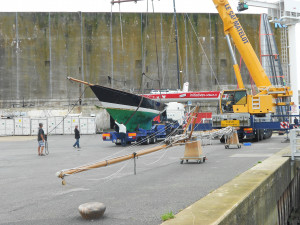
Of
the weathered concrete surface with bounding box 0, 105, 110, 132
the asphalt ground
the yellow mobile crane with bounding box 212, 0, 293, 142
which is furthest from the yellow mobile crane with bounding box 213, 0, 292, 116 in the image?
the weathered concrete surface with bounding box 0, 105, 110, 132

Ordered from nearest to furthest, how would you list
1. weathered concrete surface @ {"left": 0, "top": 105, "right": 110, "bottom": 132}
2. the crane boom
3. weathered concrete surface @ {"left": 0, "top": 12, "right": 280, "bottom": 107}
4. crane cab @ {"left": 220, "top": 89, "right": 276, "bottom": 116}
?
crane cab @ {"left": 220, "top": 89, "right": 276, "bottom": 116}, the crane boom, weathered concrete surface @ {"left": 0, "top": 105, "right": 110, "bottom": 132}, weathered concrete surface @ {"left": 0, "top": 12, "right": 280, "bottom": 107}

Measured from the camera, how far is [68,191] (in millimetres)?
7957

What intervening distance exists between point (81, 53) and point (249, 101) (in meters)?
34.6

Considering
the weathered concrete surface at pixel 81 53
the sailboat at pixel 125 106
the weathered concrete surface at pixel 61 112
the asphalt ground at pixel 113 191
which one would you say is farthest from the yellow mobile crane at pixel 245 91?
the weathered concrete surface at pixel 81 53

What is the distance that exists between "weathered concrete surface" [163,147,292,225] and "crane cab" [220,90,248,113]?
1191 centimetres

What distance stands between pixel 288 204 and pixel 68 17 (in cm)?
4637

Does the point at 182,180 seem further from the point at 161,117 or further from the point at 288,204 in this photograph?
the point at 161,117

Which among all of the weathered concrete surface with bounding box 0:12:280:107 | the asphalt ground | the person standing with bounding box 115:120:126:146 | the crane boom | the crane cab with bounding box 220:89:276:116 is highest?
the weathered concrete surface with bounding box 0:12:280:107

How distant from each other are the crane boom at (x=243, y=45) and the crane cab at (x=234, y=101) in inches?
49.8

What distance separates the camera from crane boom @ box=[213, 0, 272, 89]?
21.9 m

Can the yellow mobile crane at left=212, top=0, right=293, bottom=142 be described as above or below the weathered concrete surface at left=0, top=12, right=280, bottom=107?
below

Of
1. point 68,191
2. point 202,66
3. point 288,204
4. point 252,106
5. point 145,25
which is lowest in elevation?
point 288,204

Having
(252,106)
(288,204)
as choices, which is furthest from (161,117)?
(288,204)

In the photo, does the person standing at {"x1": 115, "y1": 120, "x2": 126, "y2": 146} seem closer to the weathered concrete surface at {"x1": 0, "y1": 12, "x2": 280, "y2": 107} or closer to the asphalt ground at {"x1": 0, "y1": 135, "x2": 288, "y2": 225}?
the asphalt ground at {"x1": 0, "y1": 135, "x2": 288, "y2": 225}
